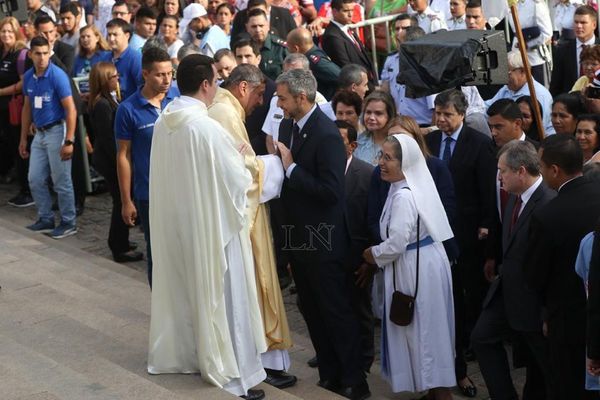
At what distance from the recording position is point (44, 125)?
36.8ft

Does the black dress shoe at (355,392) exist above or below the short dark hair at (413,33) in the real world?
below

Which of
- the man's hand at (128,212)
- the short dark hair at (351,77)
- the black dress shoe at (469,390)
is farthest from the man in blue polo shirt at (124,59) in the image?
the black dress shoe at (469,390)

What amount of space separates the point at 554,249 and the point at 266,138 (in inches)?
138

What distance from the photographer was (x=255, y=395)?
6.65 meters

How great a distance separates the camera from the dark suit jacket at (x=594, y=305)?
5.61 meters

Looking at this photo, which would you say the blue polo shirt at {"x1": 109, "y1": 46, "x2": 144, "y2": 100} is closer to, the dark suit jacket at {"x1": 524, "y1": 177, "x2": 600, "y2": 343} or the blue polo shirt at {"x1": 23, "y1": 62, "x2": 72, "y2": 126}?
the blue polo shirt at {"x1": 23, "y1": 62, "x2": 72, "y2": 126}

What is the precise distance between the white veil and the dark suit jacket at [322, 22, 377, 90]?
15.5ft

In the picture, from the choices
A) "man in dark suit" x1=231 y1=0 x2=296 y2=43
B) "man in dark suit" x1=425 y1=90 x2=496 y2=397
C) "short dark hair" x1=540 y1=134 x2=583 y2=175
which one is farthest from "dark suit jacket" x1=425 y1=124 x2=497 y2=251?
"man in dark suit" x1=231 y1=0 x2=296 y2=43

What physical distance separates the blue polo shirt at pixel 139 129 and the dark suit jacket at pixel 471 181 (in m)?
2.40

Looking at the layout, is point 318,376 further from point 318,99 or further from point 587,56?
point 587,56

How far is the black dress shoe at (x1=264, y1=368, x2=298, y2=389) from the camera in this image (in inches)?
283

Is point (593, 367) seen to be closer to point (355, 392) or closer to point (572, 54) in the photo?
point (355, 392)

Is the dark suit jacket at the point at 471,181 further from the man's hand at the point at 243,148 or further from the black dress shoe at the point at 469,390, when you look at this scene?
the man's hand at the point at 243,148

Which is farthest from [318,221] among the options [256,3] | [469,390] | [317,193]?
[256,3]
